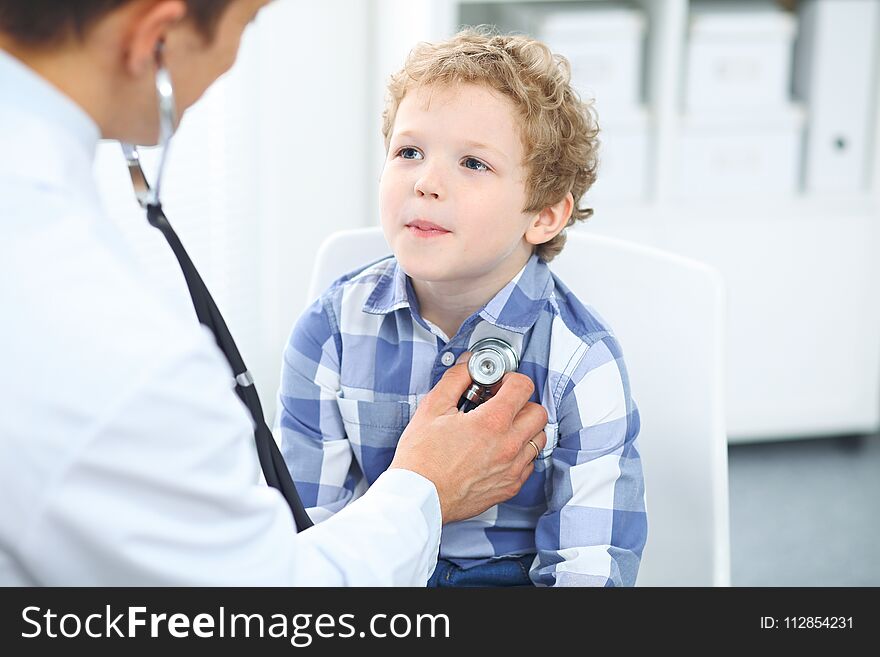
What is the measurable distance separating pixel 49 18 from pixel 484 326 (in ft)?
1.89

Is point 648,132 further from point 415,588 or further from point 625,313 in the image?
point 415,588

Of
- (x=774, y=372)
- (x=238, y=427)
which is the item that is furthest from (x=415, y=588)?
(x=774, y=372)

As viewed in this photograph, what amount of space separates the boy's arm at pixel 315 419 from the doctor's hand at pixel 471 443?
139 mm

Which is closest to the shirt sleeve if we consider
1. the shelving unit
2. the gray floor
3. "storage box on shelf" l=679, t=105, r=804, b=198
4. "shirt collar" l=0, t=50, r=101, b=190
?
"shirt collar" l=0, t=50, r=101, b=190

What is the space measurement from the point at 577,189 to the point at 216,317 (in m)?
0.49

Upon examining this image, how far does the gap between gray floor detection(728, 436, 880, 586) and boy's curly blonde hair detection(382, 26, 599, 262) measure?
113 cm

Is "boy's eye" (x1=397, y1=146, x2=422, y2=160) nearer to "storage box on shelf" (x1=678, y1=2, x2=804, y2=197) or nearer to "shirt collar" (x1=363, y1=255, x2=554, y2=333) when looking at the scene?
"shirt collar" (x1=363, y1=255, x2=554, y2=333)

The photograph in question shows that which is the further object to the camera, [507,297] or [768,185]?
[768,185]

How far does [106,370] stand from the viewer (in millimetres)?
626

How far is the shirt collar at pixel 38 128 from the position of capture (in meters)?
0.69

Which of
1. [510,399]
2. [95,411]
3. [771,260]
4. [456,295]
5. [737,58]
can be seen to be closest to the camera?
[95,411]

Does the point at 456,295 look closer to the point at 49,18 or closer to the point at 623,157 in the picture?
the point at 49,18

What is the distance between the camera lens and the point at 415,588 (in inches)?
30.9

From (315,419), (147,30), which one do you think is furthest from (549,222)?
(147,30)
